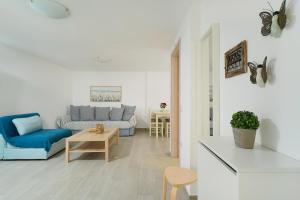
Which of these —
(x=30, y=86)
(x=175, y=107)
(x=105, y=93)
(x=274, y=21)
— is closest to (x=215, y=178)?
(x=274, y=21)

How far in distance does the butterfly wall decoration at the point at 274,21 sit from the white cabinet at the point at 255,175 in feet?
2.08

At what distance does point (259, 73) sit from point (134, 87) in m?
6.10

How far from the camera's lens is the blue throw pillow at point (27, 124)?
3.65 metres

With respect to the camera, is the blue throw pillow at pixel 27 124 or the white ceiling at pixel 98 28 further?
the blue throw pillow at pixel 27 124

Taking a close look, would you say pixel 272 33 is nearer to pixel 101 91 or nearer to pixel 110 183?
pixel 110 183

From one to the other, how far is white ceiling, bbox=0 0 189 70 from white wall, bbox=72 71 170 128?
2501 mm

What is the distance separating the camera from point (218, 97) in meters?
1.79

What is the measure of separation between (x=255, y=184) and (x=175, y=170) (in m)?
1.01

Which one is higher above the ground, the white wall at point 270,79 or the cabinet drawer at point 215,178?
the white wall at point 270,79

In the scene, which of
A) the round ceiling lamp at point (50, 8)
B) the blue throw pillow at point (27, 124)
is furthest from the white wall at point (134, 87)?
the round ceiling lamp at point (50, 8)

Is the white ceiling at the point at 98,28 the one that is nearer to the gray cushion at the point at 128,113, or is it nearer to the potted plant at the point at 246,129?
the potted plant at the point at 246,129

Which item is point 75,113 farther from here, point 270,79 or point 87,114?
point 270,79

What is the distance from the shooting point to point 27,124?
3.82m

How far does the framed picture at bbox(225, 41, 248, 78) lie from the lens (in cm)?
135
